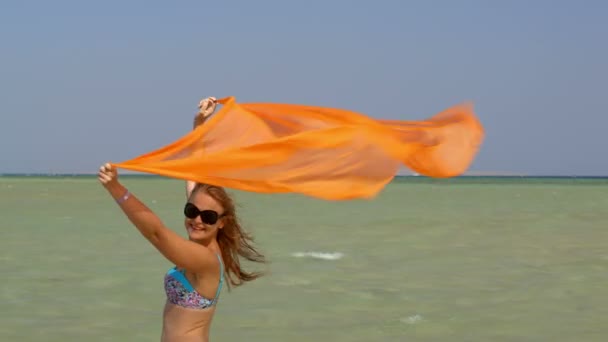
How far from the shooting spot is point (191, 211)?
185 inches

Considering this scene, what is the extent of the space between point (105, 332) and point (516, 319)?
3701 millimetres

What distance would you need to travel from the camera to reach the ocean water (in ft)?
29.1

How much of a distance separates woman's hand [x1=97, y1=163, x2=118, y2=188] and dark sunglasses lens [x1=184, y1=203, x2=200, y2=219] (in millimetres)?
523

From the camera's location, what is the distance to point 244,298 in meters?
10.4

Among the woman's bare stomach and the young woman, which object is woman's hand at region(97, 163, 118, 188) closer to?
the young woman


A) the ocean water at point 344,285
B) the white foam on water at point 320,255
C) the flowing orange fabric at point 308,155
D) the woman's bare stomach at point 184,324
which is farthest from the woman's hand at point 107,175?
the white foam on water at point 320,255

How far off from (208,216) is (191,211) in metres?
0.08

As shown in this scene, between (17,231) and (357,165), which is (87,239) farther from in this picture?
(357,165)

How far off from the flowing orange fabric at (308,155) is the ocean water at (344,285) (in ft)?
10.8

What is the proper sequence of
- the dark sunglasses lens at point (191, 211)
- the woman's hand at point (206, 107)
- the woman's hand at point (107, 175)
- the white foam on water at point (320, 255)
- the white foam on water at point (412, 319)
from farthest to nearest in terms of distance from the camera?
1. the white foam on water at point (320, 255)
2. the white foam on water at point (412, 319)
3. the woman's hand at point (206, 107)
4. the dark sunglasses lens at point (191, 211)
5. the woman's hand at point (107, 175)

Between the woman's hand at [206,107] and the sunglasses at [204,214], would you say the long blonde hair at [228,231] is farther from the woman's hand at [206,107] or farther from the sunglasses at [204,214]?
the woman's hand at [206,107]

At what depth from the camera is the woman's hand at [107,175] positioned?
420 centimetres

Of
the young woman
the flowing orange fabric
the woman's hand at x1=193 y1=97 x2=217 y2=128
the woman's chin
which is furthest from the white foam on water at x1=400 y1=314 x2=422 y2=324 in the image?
the woman's chin

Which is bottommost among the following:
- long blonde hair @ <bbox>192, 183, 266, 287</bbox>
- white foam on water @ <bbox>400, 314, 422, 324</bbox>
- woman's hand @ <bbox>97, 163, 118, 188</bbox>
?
white foam on water @ <bbox>400, 314, 422, 324</bbox>
